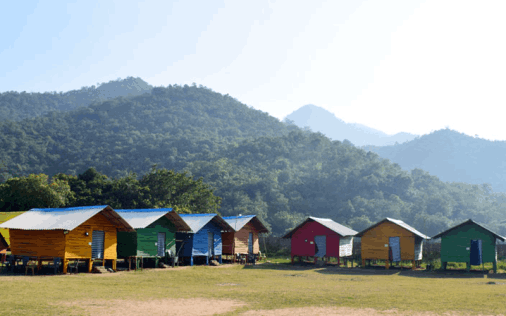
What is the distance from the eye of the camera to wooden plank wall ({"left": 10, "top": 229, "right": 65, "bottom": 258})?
29.5 m

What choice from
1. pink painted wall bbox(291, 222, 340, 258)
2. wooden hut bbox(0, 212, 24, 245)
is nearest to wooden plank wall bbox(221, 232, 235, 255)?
pink painted wall bbox(291, 222, 340, 258)

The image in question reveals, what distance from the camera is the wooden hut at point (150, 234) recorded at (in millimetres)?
34906

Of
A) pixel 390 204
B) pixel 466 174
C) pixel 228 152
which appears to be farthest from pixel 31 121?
pixel 466 174

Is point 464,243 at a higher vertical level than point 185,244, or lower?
higher

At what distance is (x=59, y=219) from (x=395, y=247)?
24219mm

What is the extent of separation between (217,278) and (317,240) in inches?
581

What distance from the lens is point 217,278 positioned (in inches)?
1170

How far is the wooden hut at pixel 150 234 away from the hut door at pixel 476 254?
20.5m

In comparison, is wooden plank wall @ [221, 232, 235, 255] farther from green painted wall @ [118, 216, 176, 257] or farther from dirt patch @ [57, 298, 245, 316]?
dirt patch @ [57, 298, 245, 316]

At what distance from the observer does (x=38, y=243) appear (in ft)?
98.6

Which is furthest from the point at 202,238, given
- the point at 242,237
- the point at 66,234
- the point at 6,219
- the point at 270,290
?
the point at 270,290

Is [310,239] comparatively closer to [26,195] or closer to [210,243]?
[210,243]

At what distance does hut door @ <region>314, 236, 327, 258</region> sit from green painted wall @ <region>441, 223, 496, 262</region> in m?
9.51

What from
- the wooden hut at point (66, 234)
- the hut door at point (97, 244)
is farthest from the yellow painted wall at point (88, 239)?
the hut door at point (97, 244)
